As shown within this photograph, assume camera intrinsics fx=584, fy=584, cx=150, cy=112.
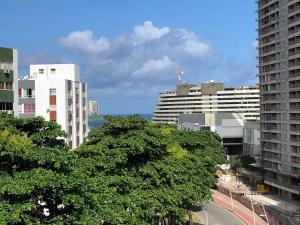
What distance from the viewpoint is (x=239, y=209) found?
93562mm

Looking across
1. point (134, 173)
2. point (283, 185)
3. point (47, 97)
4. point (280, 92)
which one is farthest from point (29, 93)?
point (283, 185)

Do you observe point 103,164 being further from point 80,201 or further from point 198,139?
point 198,139

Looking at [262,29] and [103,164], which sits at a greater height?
[262,29]

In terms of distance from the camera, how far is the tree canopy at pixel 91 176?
Answer: 29.1m

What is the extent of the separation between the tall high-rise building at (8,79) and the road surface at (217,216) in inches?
1197

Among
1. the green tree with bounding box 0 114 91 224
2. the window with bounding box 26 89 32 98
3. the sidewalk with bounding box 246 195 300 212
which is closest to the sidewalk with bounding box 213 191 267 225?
the sidewalk with bounding box 246 195 300 212

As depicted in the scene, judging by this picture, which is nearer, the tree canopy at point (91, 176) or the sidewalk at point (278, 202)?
the tree canopy at point (91, 176)

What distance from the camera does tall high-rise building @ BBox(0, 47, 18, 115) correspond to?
67.5m

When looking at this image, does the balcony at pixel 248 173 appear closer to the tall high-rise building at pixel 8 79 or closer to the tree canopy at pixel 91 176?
the tall high-rise building at pixel 8 79

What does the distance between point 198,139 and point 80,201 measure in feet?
196

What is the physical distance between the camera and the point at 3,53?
68062mm

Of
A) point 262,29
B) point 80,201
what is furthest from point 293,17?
point 80,201

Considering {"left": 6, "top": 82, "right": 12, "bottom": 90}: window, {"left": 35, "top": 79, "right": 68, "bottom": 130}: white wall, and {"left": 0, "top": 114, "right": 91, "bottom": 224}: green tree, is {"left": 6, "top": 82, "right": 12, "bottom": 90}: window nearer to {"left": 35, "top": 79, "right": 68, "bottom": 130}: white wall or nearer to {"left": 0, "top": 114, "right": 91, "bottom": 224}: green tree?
{"left": 35, "top": 79, "right": 68, "bottom": 130}: white wall

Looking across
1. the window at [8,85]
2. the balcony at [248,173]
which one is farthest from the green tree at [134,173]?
the balcony at [248,173]
